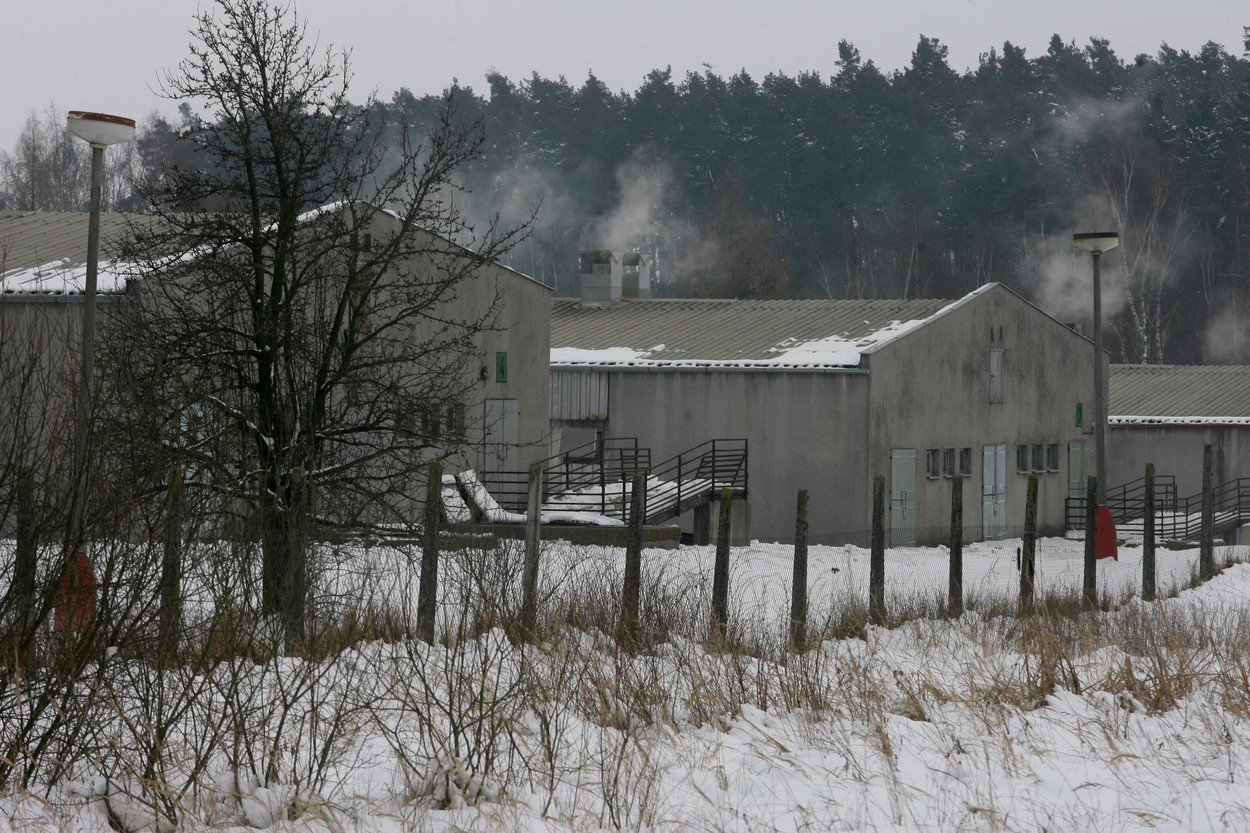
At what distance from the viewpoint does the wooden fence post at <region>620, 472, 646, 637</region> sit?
9459mm

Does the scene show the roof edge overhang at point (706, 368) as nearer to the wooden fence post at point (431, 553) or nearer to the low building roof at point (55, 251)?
Result: the low building roof at point (55, 251)

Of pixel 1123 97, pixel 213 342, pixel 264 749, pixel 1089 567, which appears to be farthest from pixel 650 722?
pixel 1123 97

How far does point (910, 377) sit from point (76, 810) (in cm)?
2521

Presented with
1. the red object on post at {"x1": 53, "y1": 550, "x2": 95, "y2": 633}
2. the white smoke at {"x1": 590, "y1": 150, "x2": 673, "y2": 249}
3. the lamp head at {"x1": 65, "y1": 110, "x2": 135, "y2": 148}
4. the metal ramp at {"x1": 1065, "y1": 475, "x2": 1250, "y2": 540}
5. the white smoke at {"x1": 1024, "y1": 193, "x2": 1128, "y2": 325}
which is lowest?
the metal ramp at {"x1": 1065, "y1": 475, "x2": 1250, "y2": 540}

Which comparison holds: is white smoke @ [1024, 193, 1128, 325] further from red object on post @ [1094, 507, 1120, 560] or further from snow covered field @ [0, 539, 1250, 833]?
snow covered field @ [0, 539, 1250, 833]

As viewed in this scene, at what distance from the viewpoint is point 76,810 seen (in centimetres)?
590

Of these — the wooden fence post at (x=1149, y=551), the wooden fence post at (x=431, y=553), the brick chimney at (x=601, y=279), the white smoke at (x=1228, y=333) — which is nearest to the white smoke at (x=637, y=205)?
the white smoke at (x=1228, y=333)

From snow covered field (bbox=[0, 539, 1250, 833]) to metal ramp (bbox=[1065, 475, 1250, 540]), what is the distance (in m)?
23.7

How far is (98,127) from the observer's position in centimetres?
1131

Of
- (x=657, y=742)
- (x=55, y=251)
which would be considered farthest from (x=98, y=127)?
(x=55, y=251)

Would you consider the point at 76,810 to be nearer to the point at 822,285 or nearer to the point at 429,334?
the point at 429,334

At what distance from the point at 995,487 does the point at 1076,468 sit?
15.3 ft

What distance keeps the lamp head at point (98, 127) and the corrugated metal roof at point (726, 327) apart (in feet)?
61.8

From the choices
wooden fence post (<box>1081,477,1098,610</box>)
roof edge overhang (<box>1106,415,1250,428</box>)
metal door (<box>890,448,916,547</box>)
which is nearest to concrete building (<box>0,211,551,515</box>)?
metal door (<box>890,448,916,547</box>)
